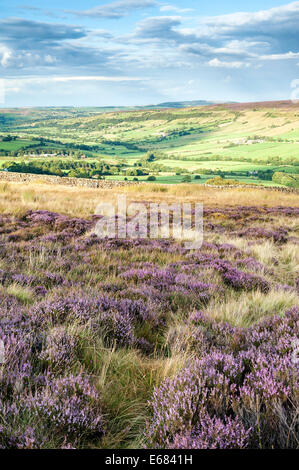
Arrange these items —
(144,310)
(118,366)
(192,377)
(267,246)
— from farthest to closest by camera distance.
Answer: (267,246) < (144,310) < (118,366) < (192,377)

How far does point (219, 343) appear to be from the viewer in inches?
128

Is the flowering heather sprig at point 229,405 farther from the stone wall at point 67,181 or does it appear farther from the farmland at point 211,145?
the farmland at point 211,145

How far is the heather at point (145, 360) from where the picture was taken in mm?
1949

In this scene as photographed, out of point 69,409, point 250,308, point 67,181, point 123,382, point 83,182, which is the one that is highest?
point 67,181

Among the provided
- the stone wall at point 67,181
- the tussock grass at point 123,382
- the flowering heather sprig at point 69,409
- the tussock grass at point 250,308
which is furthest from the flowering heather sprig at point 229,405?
the stone wall at point 67,181

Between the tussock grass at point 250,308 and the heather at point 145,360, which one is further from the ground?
the heather at point 145,360

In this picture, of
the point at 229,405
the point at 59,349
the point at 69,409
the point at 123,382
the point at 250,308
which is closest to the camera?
the point at 69,409

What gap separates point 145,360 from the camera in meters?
3.09

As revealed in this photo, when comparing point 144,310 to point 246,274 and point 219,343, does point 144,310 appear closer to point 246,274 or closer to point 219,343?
point 219,343

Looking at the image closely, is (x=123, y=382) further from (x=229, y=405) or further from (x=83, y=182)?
(x=83, y=182)

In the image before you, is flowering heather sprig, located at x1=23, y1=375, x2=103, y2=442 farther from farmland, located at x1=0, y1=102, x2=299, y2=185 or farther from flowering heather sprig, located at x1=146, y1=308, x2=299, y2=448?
farmland, located at x1=0, y1=102, x2=299, y2=185

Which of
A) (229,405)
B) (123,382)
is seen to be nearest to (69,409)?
(123,382)

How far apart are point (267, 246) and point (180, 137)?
18909 centimetres
